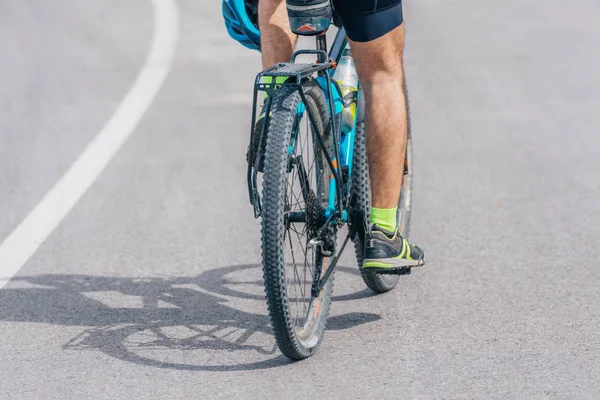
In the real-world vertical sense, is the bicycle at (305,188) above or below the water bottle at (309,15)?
below

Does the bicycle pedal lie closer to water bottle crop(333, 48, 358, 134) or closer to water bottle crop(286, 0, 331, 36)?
water bottle crop(333, 48, 358, 134)

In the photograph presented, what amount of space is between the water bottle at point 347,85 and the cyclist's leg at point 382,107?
102mm

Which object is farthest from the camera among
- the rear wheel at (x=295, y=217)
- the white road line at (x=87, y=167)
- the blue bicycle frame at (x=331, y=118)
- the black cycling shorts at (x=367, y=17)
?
the white road line at (x=87, y=167)

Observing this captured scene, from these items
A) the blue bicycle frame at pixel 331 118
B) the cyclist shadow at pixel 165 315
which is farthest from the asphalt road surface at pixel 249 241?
the blue bicycle frame at pixel 331 118

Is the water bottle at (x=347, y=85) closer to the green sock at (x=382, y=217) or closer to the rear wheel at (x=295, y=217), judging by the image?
the rear wheel at (x=295, y=217)

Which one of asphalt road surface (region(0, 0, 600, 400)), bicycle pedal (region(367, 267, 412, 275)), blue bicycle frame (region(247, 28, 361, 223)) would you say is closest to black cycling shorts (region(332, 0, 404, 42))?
blue bicycle frame (region(247, 28, 361, 223))

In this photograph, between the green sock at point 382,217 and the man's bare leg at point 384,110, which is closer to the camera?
the man's bare leg at point 384,110

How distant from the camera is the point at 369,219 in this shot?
203 inches

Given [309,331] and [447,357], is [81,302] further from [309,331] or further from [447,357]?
[447,357]

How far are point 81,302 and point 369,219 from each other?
1.33 metres

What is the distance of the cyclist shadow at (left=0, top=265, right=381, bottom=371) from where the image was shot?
4820 mm

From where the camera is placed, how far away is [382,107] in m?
4.95

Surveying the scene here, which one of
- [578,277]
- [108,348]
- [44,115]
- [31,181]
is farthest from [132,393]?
[44,115]

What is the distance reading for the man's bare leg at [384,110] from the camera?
15.9ft
